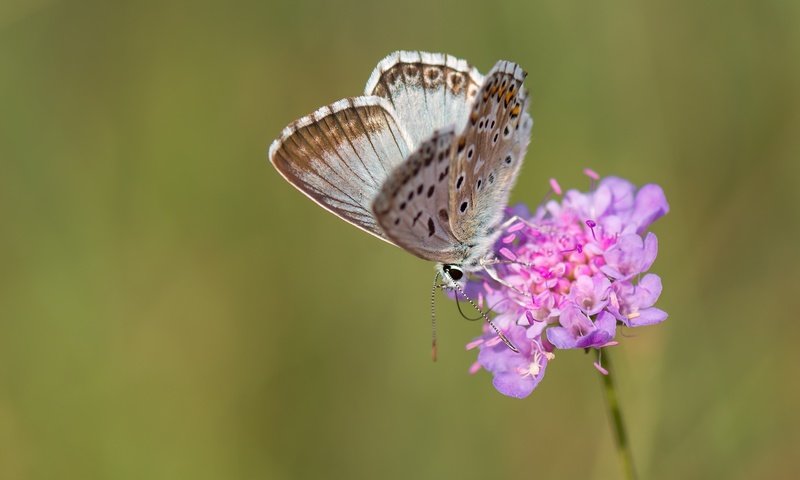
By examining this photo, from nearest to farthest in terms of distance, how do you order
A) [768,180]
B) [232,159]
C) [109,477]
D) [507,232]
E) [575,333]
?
[575,333]
[507,232]
[109,477]
[768,180]
[232,159]

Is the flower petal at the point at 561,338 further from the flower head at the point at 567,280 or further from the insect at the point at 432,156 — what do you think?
the insect at the point at 432,156

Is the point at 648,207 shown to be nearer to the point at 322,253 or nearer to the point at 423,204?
the point at 423,204

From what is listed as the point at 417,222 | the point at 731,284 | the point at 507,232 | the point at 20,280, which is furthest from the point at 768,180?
the point at 20,280

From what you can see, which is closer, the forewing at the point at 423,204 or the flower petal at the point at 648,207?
the forewing at the point at 423,204

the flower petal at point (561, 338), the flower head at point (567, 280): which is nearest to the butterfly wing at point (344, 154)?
the flower head at point (567, 280)

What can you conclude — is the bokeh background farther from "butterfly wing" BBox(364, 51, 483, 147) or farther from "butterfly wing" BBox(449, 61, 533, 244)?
"butterfly wing" BBox(364, 51, 483, 147)

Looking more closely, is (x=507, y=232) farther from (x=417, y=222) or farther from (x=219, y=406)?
(x=219, y=406)

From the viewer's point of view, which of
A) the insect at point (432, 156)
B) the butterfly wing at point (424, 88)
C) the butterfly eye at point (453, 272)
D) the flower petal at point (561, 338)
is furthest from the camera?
the butterfly wing at point (424, 88)
